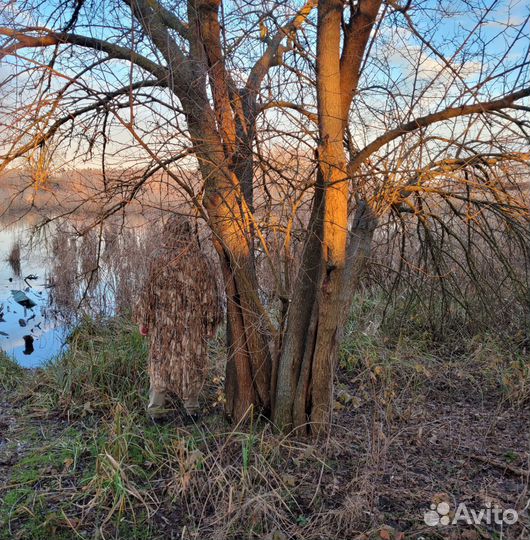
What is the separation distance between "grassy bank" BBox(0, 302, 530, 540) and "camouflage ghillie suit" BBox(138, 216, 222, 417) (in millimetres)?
497

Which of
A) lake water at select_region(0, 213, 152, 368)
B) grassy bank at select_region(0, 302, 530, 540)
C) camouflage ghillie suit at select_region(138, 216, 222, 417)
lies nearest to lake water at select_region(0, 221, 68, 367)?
lake water at select_region(0, 213, 152, 368)

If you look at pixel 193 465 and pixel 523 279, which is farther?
pixel 523 279

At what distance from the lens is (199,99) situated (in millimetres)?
4016

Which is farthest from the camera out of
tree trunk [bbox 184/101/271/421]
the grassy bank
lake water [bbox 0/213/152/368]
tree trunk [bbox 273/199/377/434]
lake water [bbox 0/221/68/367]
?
lake water [bbox 0/221/68/367]

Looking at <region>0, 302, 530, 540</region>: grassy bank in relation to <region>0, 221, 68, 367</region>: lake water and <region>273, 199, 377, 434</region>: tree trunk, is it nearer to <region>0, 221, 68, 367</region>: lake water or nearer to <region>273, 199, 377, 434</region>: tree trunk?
<region>273, 199, 377, 434</region>: tree trunk

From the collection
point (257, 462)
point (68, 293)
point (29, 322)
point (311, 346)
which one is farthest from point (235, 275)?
point (29, 322)

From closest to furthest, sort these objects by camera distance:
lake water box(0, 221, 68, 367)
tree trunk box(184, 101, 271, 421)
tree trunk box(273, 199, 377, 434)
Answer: tree trunk box(184, 101, 271, 421)
tree trunk box(273, 199, 377, 434)
lake water box(0, 221, 68, 367)

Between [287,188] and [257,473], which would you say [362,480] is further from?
[287,188]

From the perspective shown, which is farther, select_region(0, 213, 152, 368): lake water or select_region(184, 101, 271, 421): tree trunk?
select_region(0, 213, 152, 368): lake water

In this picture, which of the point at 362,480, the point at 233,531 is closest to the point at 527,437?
the point at 362,480

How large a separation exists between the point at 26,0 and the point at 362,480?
4.73m

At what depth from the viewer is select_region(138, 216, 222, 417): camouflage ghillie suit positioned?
15.1 ft

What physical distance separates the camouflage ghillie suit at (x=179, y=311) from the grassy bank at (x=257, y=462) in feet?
1.63

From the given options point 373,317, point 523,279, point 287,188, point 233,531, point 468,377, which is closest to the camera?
point 233,531
